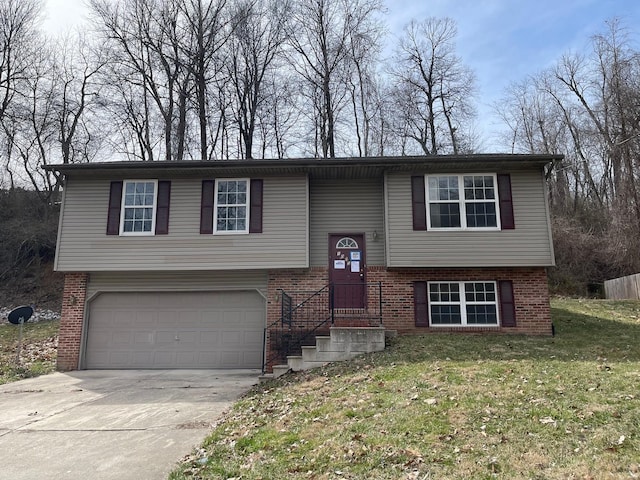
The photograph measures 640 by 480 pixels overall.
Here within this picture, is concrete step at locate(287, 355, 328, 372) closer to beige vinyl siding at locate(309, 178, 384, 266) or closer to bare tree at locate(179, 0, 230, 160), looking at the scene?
beige vinyl siding at locate(309, 178, 384, 266)

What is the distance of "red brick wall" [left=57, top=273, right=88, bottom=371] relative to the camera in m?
11.6

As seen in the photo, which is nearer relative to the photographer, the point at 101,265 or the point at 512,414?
the point at 512,414

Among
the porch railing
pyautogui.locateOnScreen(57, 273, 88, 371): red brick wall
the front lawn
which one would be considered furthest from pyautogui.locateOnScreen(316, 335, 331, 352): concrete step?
the front lawn

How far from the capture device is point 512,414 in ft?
15.6

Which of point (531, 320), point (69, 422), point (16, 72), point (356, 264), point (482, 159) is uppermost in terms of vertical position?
point (16, 72)

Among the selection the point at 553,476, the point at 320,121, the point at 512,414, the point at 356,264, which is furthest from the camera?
the point at 320,121

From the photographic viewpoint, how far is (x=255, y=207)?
1151 centimetres

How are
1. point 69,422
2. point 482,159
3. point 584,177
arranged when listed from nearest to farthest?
point 69,422 < point 482,159 < point 584,177

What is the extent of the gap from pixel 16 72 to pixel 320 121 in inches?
612

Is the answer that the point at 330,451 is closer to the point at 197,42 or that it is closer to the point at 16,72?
the point at 197,42

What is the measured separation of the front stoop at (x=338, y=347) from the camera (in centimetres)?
926

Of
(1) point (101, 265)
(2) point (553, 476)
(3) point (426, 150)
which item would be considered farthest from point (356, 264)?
(3) point (426, 150)

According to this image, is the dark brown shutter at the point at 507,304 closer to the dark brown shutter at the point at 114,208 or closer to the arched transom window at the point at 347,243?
the arched transom window at the point at 347,243

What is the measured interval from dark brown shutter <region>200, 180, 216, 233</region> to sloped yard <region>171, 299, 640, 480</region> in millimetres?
4804
